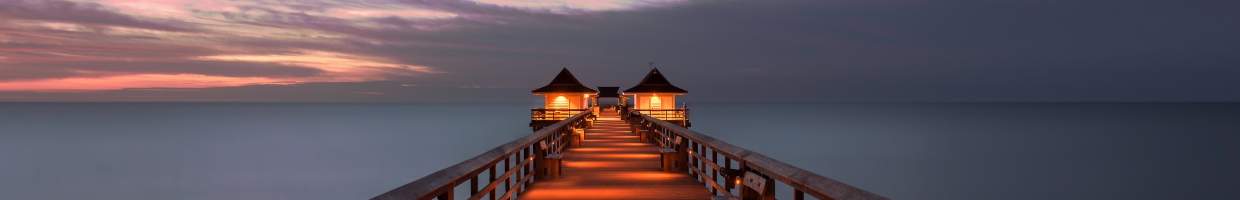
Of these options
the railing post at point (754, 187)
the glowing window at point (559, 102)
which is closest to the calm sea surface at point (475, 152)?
the glowing window at point (559, 102)

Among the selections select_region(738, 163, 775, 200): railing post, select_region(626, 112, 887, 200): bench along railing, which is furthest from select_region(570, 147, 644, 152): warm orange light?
select_region(738, 163, 775, 200): railing post

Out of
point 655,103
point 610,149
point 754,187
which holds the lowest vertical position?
point 610,149

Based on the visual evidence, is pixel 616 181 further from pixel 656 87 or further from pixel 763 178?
pixel 656 87

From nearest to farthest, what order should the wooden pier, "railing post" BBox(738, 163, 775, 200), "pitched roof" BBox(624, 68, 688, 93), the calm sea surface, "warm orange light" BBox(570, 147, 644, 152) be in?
the wooden pier → "railing post" BBox(738, 163, 775, 200) → "warm orange light" BBox(570, 147, 644, 152) → the calm sea surface → "pitched roof" BBox(624, 68, 688, 93)

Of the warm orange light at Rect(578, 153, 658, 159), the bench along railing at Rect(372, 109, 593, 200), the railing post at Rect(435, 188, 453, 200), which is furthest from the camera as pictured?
the warm orange light at Rect(578, 153, 658, 159)

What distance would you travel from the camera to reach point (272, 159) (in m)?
38.3

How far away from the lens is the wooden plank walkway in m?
7.71

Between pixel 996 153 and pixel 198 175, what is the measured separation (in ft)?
147

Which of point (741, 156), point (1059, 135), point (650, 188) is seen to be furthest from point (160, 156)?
point (1059, 135)

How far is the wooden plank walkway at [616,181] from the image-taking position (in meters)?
7.71

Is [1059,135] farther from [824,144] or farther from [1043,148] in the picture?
[824,144]

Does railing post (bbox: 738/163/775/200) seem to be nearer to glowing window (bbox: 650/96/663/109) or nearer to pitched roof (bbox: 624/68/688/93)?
pitched roof (bbox: 624/68/688/93)

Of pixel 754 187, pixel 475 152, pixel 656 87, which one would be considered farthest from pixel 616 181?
pixel 475 152

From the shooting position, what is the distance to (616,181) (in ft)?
29.1
